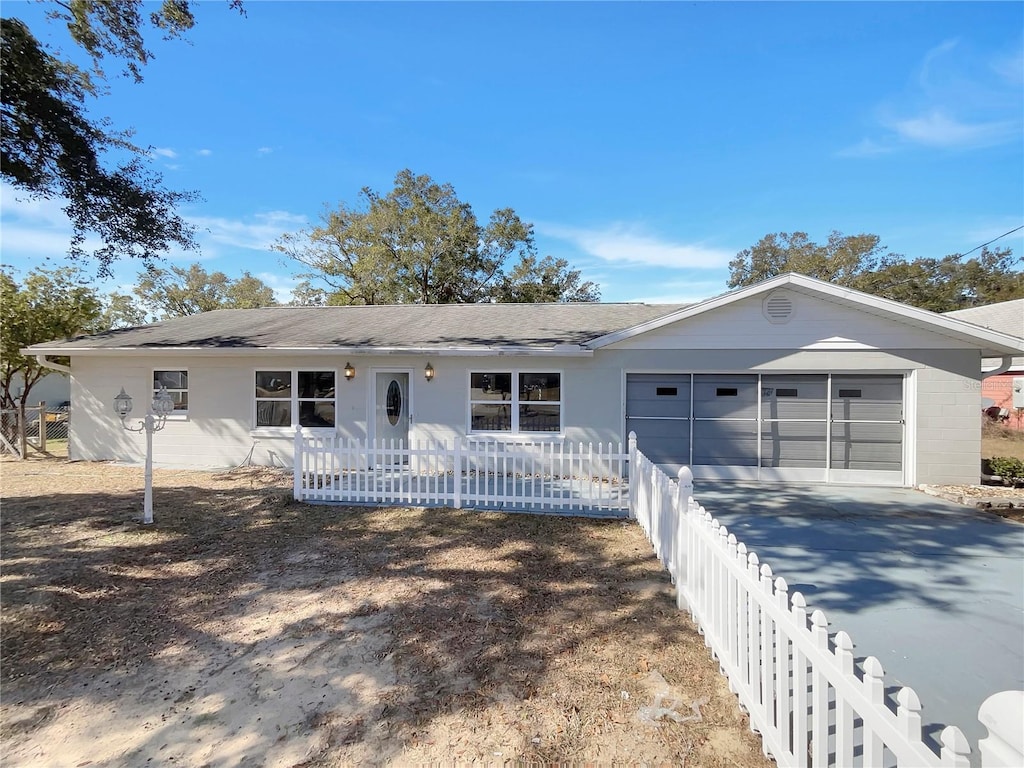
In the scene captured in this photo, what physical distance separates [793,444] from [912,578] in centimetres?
485

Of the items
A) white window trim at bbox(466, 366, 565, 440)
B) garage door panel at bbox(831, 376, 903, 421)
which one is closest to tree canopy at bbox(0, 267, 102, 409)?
white window trim at bbox(466, 366, 565, 440)

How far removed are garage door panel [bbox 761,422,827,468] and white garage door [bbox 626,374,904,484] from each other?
18 mm

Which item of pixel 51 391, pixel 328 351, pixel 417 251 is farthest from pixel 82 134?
pixel 51 391

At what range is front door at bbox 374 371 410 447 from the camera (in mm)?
10564

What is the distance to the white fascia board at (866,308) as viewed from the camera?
26.3ft

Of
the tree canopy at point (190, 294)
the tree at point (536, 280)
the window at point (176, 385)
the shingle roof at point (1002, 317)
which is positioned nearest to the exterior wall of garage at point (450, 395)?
the window at point (176, 385)

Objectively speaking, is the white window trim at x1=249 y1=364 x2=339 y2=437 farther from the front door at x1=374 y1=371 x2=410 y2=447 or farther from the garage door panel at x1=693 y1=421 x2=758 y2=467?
the garage door panel at x1=693 y1=421 x2=758 y2=467

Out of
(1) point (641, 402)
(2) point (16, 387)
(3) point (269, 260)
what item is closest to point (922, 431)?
(1) point (641, 402)

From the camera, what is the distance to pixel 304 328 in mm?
12016

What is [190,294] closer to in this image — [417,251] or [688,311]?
[417,251]

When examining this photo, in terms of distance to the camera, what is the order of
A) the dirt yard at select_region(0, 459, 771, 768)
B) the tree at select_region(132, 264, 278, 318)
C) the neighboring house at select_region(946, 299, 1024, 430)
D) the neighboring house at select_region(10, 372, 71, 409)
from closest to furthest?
the dirt yard at select_region(0, 459, 771, 768), the neighboring house at select_region(946, 299, 1024, 430), the neighboring house at select_region(10, 372, 71, 409), the tree at select_region(132, 264, 278, 318)

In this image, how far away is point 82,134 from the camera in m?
7.64

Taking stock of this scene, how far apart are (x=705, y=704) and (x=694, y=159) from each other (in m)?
14.7

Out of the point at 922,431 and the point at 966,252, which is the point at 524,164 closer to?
the point at 922,431
